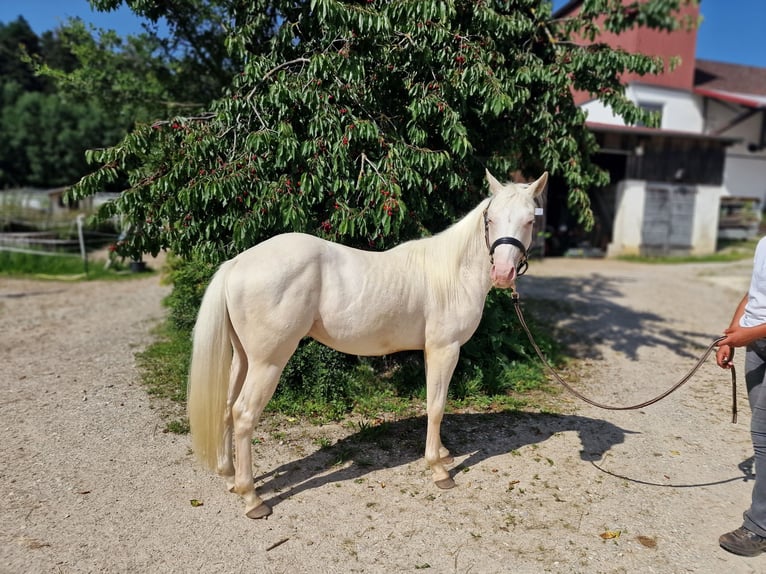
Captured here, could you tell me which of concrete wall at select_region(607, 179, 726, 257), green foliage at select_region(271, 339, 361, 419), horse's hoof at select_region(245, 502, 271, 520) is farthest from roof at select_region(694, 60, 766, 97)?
horse's hoof at select_region(245, 502, 271, 520)

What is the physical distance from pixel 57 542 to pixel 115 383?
108 inches

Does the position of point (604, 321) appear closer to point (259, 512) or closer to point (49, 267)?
point (259, 512)

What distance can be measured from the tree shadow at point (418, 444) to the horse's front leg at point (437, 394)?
23 centimetres

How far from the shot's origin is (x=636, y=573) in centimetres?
270

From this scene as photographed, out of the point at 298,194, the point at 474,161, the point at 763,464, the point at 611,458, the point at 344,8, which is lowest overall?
the point at 611,458

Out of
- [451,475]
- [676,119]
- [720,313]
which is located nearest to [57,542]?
[451,475]

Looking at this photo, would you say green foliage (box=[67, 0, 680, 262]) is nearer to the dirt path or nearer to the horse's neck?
the horse's neck

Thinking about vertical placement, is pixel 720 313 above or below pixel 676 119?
below

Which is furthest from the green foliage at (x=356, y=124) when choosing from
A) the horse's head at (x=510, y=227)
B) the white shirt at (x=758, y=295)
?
the white shirt at (x=758, y=295)

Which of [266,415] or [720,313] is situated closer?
[266,415]

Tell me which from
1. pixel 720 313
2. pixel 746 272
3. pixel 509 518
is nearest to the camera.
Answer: pixel 509 518

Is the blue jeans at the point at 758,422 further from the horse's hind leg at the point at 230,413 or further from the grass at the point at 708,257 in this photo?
the grass at the point at 708,257

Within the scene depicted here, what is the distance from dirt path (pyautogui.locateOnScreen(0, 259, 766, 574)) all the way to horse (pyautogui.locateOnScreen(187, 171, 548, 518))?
1.06 feet

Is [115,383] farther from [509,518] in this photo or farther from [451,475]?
[509,518]
